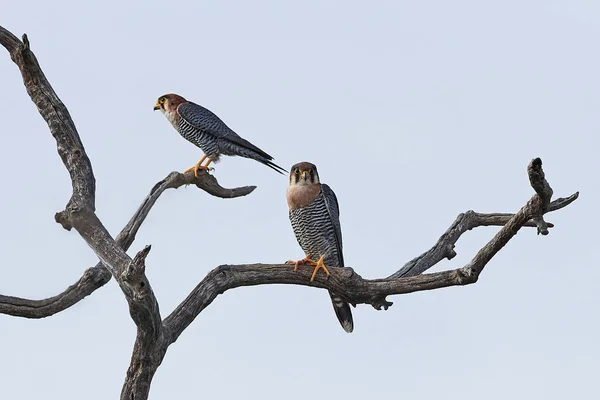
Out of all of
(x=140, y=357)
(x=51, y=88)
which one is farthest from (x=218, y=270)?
(x=51, y=88)

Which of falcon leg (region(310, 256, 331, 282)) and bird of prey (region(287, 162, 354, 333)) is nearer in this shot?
falcon leg (region(310, 256, 331, 282))

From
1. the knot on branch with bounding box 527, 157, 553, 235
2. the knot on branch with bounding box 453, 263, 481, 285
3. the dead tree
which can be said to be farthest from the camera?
the knot on branch with bounding box 453, 263, 481, 285

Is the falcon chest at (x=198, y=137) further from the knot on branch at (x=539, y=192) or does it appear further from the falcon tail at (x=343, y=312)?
the knot on branch at (x=539, y=192)

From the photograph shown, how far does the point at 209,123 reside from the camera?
28.0 ft

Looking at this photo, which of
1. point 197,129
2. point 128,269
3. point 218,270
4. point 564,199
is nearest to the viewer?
point 128,269

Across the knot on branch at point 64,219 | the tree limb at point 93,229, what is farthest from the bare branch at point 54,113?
the knot on branch at point 64,219

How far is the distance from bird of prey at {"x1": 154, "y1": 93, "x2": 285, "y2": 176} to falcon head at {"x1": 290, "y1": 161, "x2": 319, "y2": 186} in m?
1.02

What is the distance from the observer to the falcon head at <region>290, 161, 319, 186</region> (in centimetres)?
692

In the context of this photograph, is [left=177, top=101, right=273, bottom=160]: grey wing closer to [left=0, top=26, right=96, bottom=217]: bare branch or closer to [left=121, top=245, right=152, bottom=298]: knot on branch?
[left=0, top=26, right=96, bottom=217]: bare branch

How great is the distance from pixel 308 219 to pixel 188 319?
1.45 m

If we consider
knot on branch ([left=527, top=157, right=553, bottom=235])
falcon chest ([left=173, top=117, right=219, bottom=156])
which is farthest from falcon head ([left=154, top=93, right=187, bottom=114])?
knot on branch ([left=527, top=157, right=553, bottom=235])

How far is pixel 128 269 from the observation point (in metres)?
4.88

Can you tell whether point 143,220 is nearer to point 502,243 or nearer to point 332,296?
point 332,296

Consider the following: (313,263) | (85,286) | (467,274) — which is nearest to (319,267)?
(313,263)
